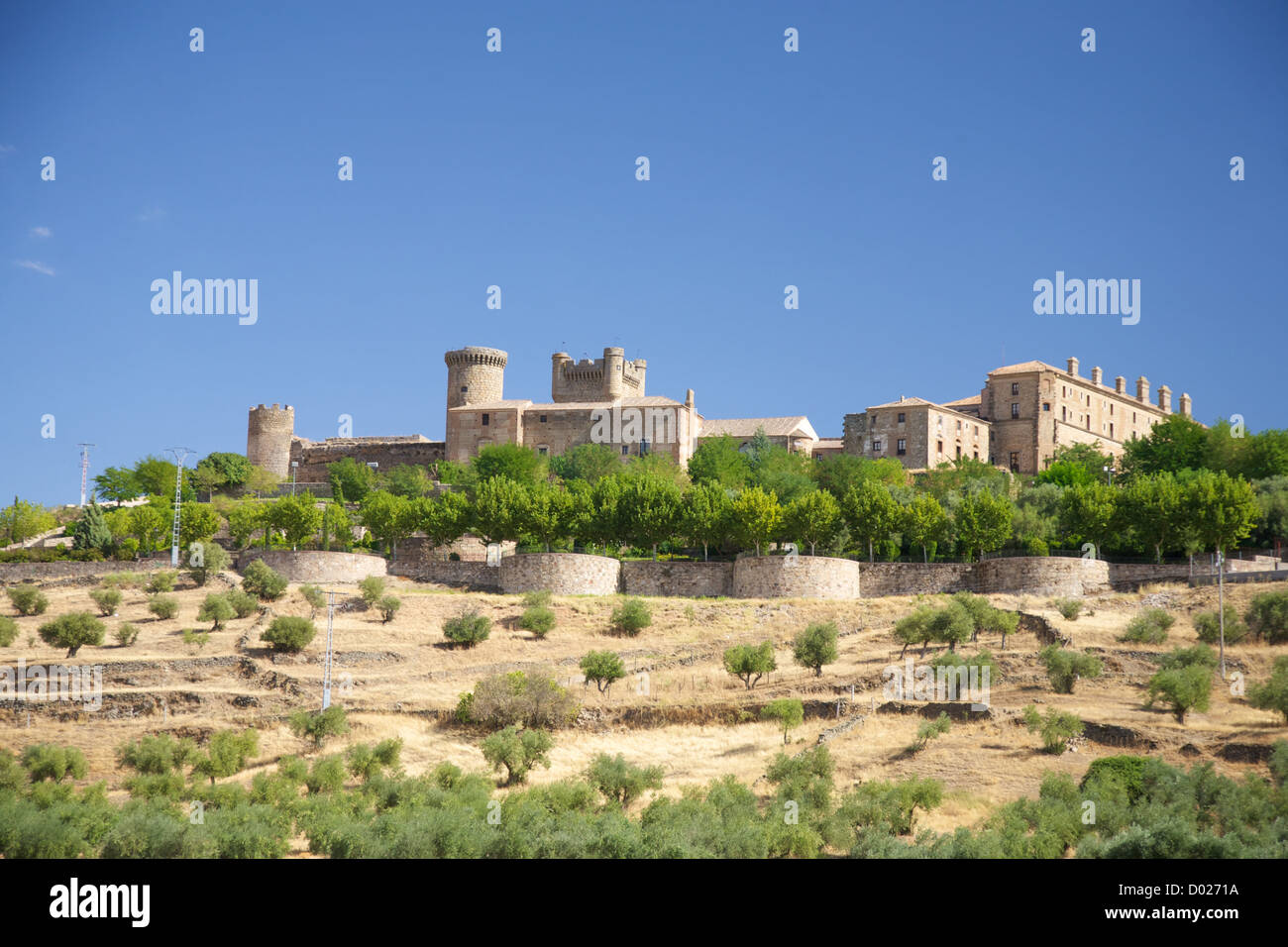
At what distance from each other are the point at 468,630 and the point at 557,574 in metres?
10.3

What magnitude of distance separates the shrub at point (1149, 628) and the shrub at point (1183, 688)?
6763 millimetres

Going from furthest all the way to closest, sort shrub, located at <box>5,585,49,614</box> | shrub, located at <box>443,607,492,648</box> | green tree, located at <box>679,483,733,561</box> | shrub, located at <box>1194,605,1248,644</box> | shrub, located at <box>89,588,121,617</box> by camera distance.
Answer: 1. green tree, located at <box>679,483,733,561</box>
2. shrub, located at <box>5,585,49,614</box>
3. shrub, located at <box>89,588,121,617</box>
4. shrub, located at <box>443,607,492,648</box>
5. shrub, located at <box>1194,605,1248,644</box>

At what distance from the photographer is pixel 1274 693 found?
31203mm

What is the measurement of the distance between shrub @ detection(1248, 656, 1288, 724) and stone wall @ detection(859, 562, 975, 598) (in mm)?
19340

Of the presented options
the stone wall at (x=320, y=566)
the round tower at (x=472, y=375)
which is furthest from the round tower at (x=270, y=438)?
the stone wall at (x=320, y=566)

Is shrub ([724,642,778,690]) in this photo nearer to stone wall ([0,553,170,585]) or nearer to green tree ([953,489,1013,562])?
green tree ([953,489,1013,562])

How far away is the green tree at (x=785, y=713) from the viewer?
33.8 meters

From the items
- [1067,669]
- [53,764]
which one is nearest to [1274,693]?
[1067,669]

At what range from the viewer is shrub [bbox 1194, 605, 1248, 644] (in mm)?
38969

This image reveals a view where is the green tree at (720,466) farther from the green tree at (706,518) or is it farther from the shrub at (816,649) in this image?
the shrub at (816,649)

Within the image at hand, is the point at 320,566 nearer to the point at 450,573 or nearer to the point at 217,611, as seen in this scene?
the point at 450,573

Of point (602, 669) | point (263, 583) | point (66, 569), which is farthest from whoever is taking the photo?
point (66, 569)

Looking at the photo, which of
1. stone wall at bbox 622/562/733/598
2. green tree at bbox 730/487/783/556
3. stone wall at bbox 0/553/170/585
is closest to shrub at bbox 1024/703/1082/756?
stone wall at bbox 622/562/733/598
